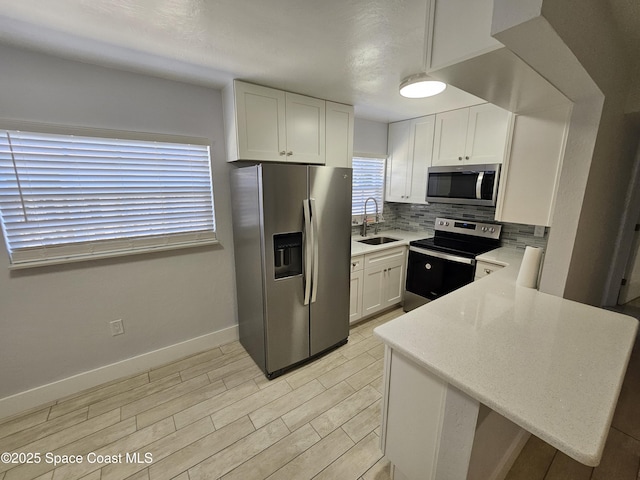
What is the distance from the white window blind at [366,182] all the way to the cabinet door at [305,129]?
37.2 inches

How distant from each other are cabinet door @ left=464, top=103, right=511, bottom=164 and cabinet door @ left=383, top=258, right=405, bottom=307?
1.32 m

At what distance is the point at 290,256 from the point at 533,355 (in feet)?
5.17

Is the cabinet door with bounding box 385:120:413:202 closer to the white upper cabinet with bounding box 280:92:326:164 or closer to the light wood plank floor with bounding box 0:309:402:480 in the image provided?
the white upper cabinet with bounding box 280:92:326:164

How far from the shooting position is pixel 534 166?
1650 millimetres

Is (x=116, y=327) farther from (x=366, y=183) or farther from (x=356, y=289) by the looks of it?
(x=366, y=183)

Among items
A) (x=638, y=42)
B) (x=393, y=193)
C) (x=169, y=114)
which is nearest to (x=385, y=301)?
(x=393, y=193)

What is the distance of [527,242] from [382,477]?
96.1 inches

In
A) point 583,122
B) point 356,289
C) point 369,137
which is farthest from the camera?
point 369,137

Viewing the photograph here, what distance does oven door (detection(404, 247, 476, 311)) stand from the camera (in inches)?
98.5

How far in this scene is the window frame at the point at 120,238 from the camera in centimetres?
165

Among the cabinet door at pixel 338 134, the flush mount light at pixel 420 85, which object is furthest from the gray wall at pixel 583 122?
the cabinet door at pixel 338 134

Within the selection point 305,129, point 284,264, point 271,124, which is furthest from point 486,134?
point 284,264

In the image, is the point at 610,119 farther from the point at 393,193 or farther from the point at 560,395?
the point at 393,193

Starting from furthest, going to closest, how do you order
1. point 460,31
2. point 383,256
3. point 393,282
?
point 393,282, point 383,256, point 460,31
